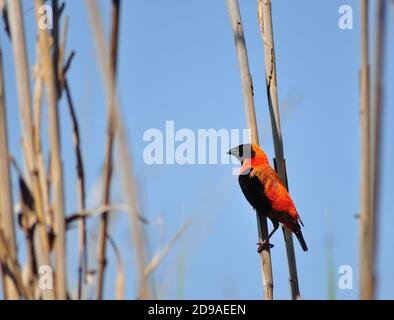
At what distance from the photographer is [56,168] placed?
146 cm

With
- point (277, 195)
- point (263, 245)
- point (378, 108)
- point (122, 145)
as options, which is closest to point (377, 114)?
point (378, 108)

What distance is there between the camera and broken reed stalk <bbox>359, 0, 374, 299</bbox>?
1.15 metres

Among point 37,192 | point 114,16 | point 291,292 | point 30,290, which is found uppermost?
point 114,16

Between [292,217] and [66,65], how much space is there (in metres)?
1.32

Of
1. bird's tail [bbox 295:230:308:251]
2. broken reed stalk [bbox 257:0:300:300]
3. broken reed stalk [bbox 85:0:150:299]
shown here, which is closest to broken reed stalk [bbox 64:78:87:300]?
broken reed stalk [bbox 85:0:150:299]

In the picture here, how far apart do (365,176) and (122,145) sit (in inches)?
18.2

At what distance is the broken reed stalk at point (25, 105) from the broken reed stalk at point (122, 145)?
35 cm

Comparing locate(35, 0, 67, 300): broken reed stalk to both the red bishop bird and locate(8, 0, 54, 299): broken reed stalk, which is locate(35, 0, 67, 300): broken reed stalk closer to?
locate(8, 0, 54, 299): broken reed stalk

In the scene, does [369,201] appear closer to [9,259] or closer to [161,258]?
[161,258]

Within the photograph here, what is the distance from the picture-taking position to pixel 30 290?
1459 mm

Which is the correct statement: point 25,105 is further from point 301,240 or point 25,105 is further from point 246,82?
point 301,240

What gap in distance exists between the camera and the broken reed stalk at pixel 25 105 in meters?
1.46

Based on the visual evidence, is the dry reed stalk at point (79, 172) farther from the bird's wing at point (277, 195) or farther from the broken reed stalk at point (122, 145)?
the bird's wing at point (277, 195)
